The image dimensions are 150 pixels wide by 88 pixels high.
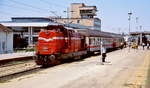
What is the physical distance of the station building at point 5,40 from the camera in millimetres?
44375

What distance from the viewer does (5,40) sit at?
150 ft

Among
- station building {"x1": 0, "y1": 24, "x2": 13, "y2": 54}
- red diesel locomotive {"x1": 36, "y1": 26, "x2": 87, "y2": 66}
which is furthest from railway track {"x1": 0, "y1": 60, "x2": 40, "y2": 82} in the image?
station building {"x1": 0, "y1": 24, "x2": 13, "y2": 54}

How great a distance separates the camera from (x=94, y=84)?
12.7m

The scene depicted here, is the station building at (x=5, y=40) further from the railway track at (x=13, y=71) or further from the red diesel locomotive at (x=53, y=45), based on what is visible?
the railway track at (x=13, y=71)

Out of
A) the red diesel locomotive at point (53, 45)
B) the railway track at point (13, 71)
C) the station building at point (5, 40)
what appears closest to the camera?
the railway track at point (13, 71)

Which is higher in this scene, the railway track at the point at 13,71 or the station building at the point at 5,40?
the station building at the point at 5,40

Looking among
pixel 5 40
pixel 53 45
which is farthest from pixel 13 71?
pixel 5 40

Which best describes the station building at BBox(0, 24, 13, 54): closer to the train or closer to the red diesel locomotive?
the train

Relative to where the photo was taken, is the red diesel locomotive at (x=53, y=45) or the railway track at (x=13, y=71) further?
the red diesel locomotive at (x=53, y=45)

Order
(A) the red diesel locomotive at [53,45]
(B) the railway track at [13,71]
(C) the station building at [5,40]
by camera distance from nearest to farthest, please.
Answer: (B) the railway track at [13,71]
(A) the red diesel locomotive at [53,45]
(C) the station building at [5,40]

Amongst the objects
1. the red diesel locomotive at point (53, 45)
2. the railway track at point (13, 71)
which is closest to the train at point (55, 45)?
the red diesel locomotive at point (53, 45)

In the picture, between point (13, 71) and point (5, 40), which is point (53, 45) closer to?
point (13, 71)

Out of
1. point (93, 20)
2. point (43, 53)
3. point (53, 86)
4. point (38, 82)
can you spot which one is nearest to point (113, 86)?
point (53, 86)

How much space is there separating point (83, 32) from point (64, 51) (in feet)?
25.9
